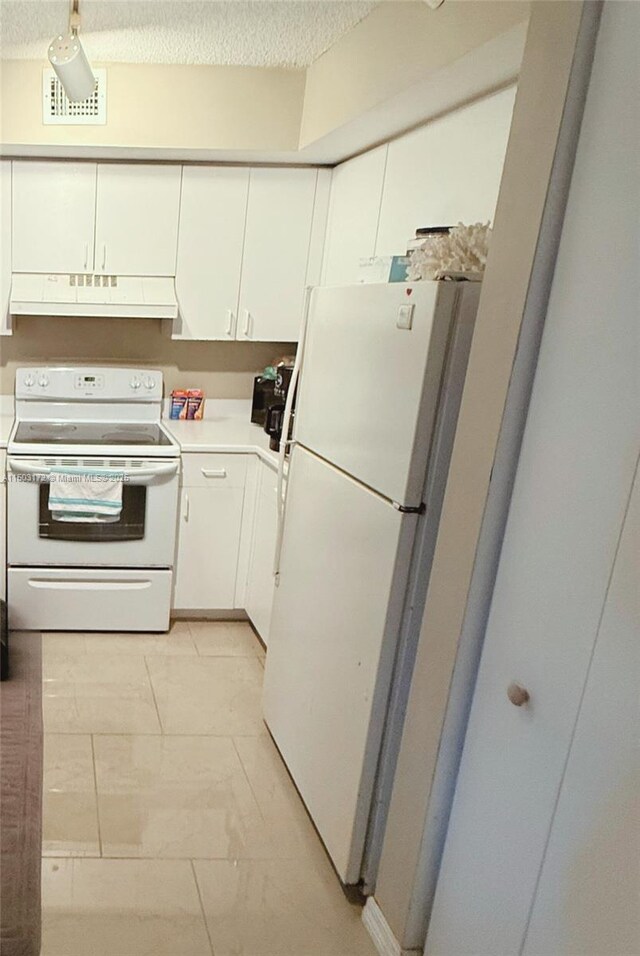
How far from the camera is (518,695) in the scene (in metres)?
1.36

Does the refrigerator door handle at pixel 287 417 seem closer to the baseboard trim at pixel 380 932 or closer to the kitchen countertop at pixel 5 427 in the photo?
the baseboard trim at pixel 380 932

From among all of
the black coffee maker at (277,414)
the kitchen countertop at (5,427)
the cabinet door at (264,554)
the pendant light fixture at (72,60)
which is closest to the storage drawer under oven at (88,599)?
the cabinet door at (264,554)

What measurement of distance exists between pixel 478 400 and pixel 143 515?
6.86 feet

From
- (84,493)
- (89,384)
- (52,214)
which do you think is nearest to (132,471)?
(84,493)

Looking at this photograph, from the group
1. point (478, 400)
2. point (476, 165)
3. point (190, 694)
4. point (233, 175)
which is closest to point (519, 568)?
point (478, 400)

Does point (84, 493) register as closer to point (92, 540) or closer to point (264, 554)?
point (92, 540)

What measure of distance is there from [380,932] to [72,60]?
2668mm

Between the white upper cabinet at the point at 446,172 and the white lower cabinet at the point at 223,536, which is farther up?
the white upper cabinet at the point at 446,172

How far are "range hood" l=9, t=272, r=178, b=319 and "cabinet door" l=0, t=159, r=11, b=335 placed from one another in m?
0.05

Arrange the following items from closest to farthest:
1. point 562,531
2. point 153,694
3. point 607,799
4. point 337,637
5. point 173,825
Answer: point 607,799 < point 562,531 < point 337,637 < point 173,825 < point 153,694

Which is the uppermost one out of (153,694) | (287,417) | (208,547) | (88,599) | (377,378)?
(377,378)

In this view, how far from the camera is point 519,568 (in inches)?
55.4

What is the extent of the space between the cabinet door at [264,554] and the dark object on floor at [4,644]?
41.3 inches

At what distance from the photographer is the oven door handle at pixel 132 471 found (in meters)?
3.03
